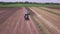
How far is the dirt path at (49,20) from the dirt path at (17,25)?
22cm

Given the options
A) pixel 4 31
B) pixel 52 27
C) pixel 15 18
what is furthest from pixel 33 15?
pixel 4 31

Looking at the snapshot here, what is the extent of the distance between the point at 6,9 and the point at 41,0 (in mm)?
779

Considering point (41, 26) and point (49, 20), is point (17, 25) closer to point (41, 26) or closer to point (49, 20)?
point (41, 26)

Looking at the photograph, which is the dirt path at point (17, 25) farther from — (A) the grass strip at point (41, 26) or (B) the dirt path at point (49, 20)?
(B) the dirt path at point (49, 20)

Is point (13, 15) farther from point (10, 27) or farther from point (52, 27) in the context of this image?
point (52, 27)

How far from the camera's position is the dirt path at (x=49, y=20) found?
2365mm

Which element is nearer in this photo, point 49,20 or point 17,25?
point 17,25

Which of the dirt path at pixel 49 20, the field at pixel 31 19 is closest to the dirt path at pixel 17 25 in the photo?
the field at pixel 31 19

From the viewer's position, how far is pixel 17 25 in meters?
2.53

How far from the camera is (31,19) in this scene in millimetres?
2717

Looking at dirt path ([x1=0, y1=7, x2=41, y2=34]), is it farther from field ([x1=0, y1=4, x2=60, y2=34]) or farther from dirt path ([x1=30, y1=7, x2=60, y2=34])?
dirt path ([x1=30, y1=7, x2=60, y2=34])

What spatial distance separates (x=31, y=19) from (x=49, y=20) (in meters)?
0.33

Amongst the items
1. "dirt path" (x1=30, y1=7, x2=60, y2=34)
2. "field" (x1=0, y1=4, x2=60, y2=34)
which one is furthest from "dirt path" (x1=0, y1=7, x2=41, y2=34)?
"dirt path" (x1=30, y1=7, x2=60, y2=34)

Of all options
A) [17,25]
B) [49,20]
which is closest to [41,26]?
[49,20]
